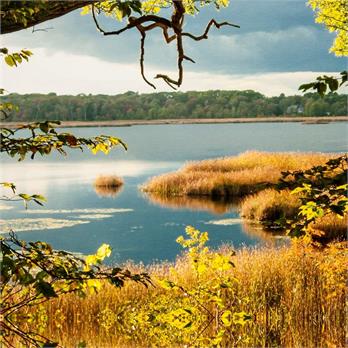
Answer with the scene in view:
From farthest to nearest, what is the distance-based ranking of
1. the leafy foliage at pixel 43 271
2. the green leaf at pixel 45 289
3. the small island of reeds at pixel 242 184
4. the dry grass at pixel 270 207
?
the small island of reeds at pixel 242 184, the dry grass at pixel 270 207, the leafy foliage at pixel 43 271, the green leaf at pixel 45 289

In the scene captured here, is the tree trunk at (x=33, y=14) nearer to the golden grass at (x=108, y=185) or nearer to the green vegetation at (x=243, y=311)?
the green vegetation at (x=243, y=311)

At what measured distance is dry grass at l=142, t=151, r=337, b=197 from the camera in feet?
74.3

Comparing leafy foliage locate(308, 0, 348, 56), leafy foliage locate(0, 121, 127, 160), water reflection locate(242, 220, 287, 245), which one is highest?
leafy foliage locate(308, 0, 348, 56)

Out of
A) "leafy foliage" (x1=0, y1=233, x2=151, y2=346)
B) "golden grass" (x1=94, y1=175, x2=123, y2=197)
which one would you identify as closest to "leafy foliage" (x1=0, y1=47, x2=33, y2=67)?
"leafy foliage" (x1=0, y1=233, x2=151, y2=346)

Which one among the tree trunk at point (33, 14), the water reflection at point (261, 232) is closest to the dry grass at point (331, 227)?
the water reflection at point (261, 232)

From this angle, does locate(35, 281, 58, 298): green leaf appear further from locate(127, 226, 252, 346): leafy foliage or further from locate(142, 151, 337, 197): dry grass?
locate(142, 151, 337, 197): dry grass

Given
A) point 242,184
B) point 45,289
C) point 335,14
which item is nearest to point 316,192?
point 45,289

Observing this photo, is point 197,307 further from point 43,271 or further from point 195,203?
point 195,203

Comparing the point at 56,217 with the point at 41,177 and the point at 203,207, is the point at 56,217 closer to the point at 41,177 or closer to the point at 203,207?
the point at 203,207

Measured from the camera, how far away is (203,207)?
20.5 m

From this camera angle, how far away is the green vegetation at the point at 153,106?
63.5 metres

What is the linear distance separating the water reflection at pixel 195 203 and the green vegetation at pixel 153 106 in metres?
40.5

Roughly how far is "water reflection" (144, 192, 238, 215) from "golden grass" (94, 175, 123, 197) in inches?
109

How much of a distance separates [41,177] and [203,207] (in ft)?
45.5
